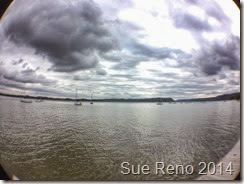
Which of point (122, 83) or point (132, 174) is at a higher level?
point (122, 83)

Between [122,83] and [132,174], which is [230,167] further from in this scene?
[122,83]

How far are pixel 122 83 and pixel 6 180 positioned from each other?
18.2ft

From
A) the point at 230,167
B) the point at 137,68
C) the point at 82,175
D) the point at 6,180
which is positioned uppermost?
the point at 137,68

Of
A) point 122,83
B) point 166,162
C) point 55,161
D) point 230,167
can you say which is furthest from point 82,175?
point 230,167

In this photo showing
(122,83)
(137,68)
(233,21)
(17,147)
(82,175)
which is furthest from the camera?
(17,147)

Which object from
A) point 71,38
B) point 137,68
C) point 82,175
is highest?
→ point 71,38

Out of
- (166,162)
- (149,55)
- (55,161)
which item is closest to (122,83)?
(149,55)

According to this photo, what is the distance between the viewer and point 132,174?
5.97 metres

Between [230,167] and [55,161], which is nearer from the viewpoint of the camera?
[230,167]

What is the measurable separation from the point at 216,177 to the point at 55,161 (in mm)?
6358

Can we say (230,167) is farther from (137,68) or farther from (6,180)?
(6,180)

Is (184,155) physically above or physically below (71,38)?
below

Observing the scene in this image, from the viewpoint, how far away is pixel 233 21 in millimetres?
5547

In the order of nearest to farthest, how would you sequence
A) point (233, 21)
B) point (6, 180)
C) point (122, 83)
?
point (6, 180) < point (233, 21) < point (122, 83)
